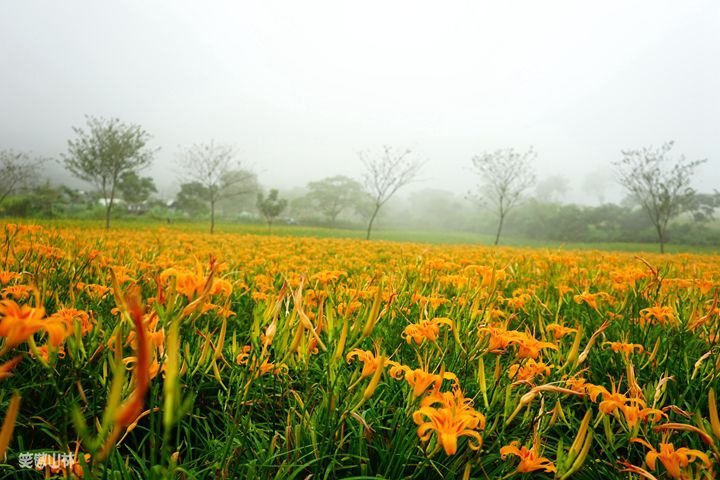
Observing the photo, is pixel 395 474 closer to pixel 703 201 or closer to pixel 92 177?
pixel 92 177

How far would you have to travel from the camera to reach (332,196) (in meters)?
71.0

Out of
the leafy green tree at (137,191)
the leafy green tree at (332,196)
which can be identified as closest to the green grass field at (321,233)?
the leafy green tree at (137,191)

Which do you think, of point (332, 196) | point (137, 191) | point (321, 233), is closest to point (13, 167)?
point (321, 233)

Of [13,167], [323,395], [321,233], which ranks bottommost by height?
[323,395]

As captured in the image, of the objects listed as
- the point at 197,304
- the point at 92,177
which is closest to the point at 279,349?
the point at 197,304

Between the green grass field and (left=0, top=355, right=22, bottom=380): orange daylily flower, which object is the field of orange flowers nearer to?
(left=0, top=355, right=22, bottom=380): orange daylily flower

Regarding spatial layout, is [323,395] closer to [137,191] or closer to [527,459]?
[527,459]

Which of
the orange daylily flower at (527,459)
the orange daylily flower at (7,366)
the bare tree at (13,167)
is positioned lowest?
the orange daylily flower at (527,459)

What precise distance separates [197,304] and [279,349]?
432mm

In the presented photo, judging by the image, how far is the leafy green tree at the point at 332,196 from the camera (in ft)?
233

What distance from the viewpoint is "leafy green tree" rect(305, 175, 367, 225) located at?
71000 mm

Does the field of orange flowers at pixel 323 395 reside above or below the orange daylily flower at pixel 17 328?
below

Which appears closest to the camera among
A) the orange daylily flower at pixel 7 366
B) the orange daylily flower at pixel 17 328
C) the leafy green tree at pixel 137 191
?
the orange daylily flower at pixel 7 366

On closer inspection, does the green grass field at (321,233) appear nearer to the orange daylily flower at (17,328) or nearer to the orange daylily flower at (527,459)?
the orange daylily flower at (527,459)
